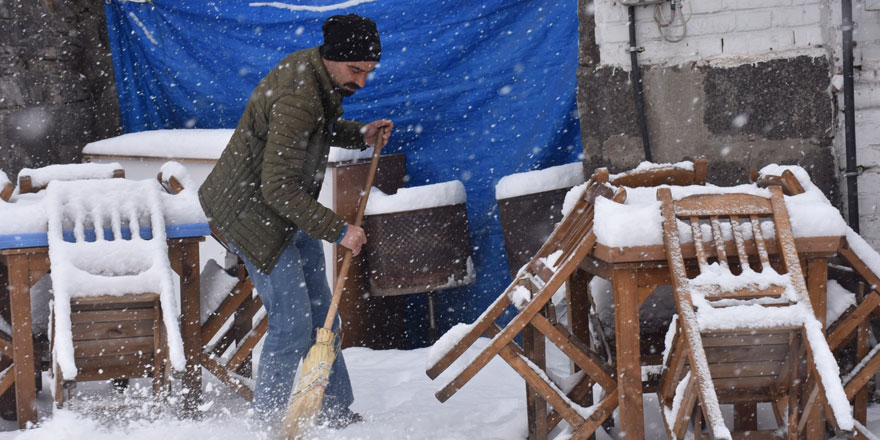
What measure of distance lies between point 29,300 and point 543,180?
260cm

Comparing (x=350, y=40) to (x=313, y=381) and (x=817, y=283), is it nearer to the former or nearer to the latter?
(x=313, y=381)

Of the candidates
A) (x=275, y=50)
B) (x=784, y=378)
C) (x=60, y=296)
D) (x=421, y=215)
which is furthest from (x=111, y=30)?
(x=784, y=378)

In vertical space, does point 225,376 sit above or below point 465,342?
below

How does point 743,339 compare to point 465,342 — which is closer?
point 743,339

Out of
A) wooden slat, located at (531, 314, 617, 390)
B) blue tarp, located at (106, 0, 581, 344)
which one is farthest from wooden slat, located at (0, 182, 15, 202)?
wooden slat, located at (531, 314, 617, 390)

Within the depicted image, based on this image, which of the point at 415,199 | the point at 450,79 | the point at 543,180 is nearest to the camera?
the point at 543,180

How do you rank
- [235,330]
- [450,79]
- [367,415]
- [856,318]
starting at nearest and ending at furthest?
[856,318] → [367,415] → [235,330] → [450,79]

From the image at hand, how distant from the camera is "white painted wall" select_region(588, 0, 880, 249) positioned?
4.26 metres

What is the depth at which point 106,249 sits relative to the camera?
3922 millimetres

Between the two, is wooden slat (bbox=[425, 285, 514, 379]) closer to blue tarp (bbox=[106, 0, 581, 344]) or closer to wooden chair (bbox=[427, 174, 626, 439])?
wooden chair (bbox=[427, 174, 626, 439])

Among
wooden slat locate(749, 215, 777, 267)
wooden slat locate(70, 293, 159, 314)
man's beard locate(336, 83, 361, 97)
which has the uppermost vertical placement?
man's beard locate(336, 83, 361, 97)

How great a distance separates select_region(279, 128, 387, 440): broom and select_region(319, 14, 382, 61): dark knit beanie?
678mm

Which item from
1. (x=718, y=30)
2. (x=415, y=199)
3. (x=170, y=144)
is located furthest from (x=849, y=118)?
(x=170, y=144)

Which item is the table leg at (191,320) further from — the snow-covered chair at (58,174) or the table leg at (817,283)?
the table leg at (817,283)
